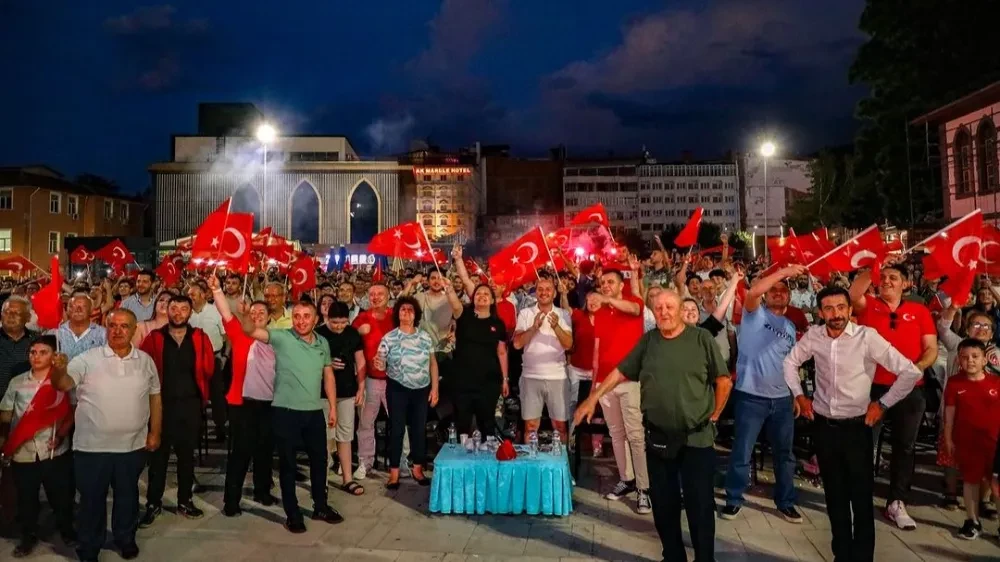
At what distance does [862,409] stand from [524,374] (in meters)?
3.55

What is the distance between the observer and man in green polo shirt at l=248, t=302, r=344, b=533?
6422 mm

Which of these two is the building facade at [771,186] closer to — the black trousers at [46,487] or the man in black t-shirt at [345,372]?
the man in black t-shirt at [345,372]

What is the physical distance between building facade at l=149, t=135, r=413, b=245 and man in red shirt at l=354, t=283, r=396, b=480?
66.1m

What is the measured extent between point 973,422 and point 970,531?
35.7 inches

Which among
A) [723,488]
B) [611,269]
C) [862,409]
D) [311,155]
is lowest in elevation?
[723,488]

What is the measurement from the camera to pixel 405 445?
28.3ft

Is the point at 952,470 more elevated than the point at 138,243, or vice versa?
the point at 138,243

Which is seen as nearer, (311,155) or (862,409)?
(862,409)

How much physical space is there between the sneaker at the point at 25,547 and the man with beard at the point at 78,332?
1734 millimetres

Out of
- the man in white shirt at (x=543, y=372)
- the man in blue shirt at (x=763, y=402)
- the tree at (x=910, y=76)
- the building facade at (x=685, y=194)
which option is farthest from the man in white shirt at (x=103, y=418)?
the building facade at (x=685, y=194)

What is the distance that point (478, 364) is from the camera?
7.63 m

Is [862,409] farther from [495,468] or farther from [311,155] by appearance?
[311,155]

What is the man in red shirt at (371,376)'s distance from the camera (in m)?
7.93

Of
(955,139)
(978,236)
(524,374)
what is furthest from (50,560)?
(955,139)
